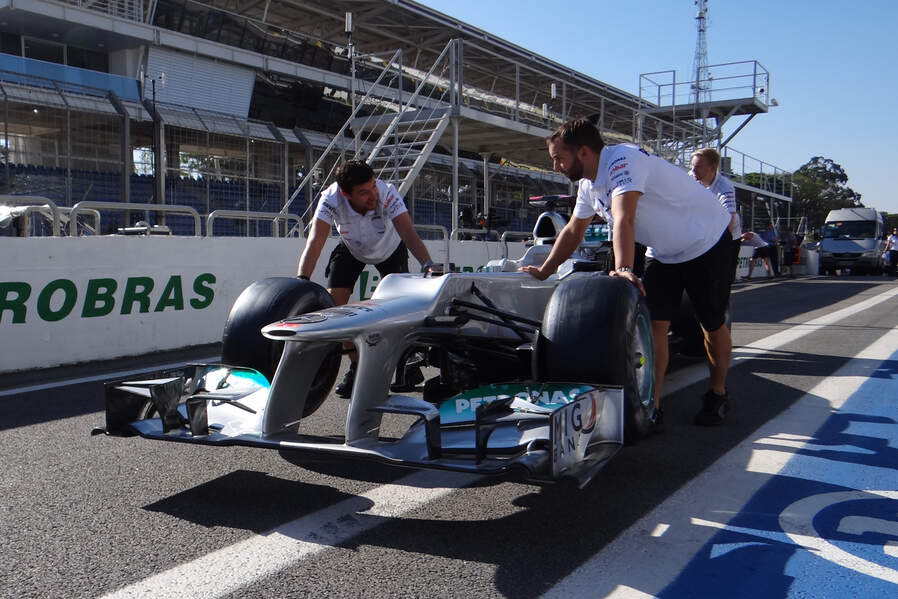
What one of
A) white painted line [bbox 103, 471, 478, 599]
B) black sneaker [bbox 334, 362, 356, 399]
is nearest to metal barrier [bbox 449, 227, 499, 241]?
black sneaker [bbox 334, 362, 356, 399]

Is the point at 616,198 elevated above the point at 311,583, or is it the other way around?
the point at 616,198

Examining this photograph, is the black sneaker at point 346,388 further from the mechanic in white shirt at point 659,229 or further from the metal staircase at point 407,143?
the metal staircase at point 407,143

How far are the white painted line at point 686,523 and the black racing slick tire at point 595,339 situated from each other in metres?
0.39

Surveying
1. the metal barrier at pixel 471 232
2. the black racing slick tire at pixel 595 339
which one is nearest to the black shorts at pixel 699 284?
the black racing slick tire at pixel 595 339

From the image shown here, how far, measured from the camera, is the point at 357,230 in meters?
5.09

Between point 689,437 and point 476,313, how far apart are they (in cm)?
141

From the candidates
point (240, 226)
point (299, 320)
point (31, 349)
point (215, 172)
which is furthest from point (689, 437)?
point (215, 172)

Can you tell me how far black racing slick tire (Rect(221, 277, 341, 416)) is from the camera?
3.67m

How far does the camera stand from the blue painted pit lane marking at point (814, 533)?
2.35 meters

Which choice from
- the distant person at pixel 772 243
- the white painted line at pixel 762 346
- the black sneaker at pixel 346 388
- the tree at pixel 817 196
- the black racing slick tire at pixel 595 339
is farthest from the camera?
the tree at pixel 817 196

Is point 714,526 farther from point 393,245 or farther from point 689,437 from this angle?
point 393,245

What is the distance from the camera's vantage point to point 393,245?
5262mm

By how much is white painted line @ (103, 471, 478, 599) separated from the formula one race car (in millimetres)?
295

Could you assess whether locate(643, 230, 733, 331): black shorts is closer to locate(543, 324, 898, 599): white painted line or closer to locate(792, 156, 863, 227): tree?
locate(543, 324, 898, 599): white painted line
